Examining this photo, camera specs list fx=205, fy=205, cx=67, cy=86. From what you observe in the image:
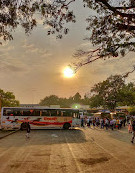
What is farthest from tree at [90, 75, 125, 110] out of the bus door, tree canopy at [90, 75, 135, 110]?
the bus door

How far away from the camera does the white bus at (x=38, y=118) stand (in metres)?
30.5

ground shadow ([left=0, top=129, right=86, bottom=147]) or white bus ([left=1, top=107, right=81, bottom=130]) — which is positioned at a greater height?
white bus ([left=1, top=107, right=81, bottom=130])

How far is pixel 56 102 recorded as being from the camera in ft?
481

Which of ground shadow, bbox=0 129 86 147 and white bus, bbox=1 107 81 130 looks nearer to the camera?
ground shadow, bbox=0 129 86 147

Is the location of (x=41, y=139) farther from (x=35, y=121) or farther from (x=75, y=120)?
(x=75, y=120)

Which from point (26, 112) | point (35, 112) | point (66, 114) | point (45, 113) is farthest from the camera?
point (66, 114)

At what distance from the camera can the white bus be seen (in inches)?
1200

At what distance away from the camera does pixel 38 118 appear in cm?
3130

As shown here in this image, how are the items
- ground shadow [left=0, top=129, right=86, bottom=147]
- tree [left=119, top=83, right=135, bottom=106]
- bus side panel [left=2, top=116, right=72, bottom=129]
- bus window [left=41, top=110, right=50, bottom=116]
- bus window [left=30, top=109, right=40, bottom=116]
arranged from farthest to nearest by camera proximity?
tree [left=119, top=83, right=135, bottom=106]
bus window [left=41, top=110, right=50, bottom=116]
bus window [left=30, top=109, right=40, bottom=116]
bus side panel [left=2, top=116, right=72, bottom=129]
ground shadow [left=0, top=129, right=86, bottom=147]

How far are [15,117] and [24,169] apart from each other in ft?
78.0

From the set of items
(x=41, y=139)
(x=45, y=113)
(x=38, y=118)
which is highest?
(x=45, y=113)

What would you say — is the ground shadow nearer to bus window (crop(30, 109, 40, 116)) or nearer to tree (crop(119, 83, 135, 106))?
bus window (crop(30, 109, 40, 116))

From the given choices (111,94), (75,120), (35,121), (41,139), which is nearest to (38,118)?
(35,121)

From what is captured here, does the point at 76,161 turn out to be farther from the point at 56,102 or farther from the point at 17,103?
the point at 56,102
